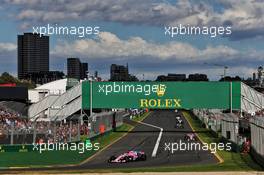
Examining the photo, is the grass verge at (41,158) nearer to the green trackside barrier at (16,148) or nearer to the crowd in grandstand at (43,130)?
the green trackside barrier at (16,148)

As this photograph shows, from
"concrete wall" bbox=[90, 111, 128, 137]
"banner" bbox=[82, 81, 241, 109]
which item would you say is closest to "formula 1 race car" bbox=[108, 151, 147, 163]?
"concrete wall" bbox=[90, 111, 128, 137]

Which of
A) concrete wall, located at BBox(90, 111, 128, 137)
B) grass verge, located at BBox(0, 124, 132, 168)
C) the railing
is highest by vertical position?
the railing

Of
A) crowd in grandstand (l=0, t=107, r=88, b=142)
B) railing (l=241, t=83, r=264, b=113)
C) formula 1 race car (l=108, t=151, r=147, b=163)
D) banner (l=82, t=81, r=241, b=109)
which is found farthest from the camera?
railing (l=241, t=83, r=264, b=113)

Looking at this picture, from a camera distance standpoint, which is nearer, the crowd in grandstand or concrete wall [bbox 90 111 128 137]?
the crowd in grandstand

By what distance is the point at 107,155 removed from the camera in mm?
51062

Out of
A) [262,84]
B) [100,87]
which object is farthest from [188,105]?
[262,84]

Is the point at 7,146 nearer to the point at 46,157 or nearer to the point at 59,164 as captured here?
the point at 46,157

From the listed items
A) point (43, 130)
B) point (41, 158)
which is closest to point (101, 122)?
point (43, 130)

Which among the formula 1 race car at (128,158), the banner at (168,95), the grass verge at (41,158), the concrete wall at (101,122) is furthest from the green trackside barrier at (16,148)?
the banner at (168,95)

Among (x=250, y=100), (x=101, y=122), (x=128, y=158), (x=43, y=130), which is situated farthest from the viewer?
(x=250, y=100)

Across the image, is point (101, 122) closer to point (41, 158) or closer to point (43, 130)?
point (43, 130)

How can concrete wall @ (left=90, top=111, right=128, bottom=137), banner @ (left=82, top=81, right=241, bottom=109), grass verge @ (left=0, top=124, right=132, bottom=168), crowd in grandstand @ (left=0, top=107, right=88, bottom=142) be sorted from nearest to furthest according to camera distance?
1. grass verge @ (left=0, top=124, right=132, bottom=168)
2. crowd in grandstand @ (left=0, top=107, right=88, bottom=142)
3. concrete wall @ (left=90, top=111, right=128, bottom=137)
4. banner @ (left=82, top=81, right=241, bottom=109)

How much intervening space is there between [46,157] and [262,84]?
129 metres

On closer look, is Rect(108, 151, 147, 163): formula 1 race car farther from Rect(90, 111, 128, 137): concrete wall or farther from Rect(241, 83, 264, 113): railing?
Rect(241, 83, 264, 113): railing
